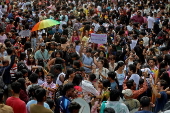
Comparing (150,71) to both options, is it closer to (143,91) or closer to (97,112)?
(143,91)

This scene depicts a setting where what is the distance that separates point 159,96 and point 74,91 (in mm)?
1730

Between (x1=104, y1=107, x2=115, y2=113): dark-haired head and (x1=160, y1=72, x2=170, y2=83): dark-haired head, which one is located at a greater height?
(x1=104, y1=107, x2=115, y2=113): dark-haired head

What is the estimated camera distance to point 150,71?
28.6 feet

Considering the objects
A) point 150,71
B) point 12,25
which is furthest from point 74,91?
point 12,25

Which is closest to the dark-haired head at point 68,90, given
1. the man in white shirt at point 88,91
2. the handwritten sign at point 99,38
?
the man in white shirt at point 88,91

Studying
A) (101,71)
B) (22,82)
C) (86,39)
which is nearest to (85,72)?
(101,71)

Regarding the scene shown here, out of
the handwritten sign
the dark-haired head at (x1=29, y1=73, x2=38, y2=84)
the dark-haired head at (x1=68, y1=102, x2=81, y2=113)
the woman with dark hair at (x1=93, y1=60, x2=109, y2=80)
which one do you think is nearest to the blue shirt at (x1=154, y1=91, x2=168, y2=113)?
the woman with dark hair at (x1=93, y1=60, x2=109, y2=80)

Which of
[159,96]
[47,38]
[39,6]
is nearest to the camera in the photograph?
[159,96]

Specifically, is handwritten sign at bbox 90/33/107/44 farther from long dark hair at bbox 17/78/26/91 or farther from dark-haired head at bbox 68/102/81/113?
dark-haired head at bbox 68/102/81/113

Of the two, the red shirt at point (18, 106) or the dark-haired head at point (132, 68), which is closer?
the red shirt at point (18, 106)

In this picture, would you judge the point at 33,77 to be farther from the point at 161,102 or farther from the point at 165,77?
the point at 165,77

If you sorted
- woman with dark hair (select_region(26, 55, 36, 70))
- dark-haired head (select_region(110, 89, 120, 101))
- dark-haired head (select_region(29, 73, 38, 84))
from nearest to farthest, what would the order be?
dark-haired head (select_region(110, 89, 120, 101)), dark-haired head (select_region(29, 73, 38, 84)), woman with dark hair (select_region(26, 55, 36, 70))

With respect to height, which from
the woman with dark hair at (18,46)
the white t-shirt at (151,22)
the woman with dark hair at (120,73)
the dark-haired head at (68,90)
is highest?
the white t-shirt at (151,22)

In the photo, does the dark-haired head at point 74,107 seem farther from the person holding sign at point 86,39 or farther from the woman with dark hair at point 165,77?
the person holding sign at point 86,39
